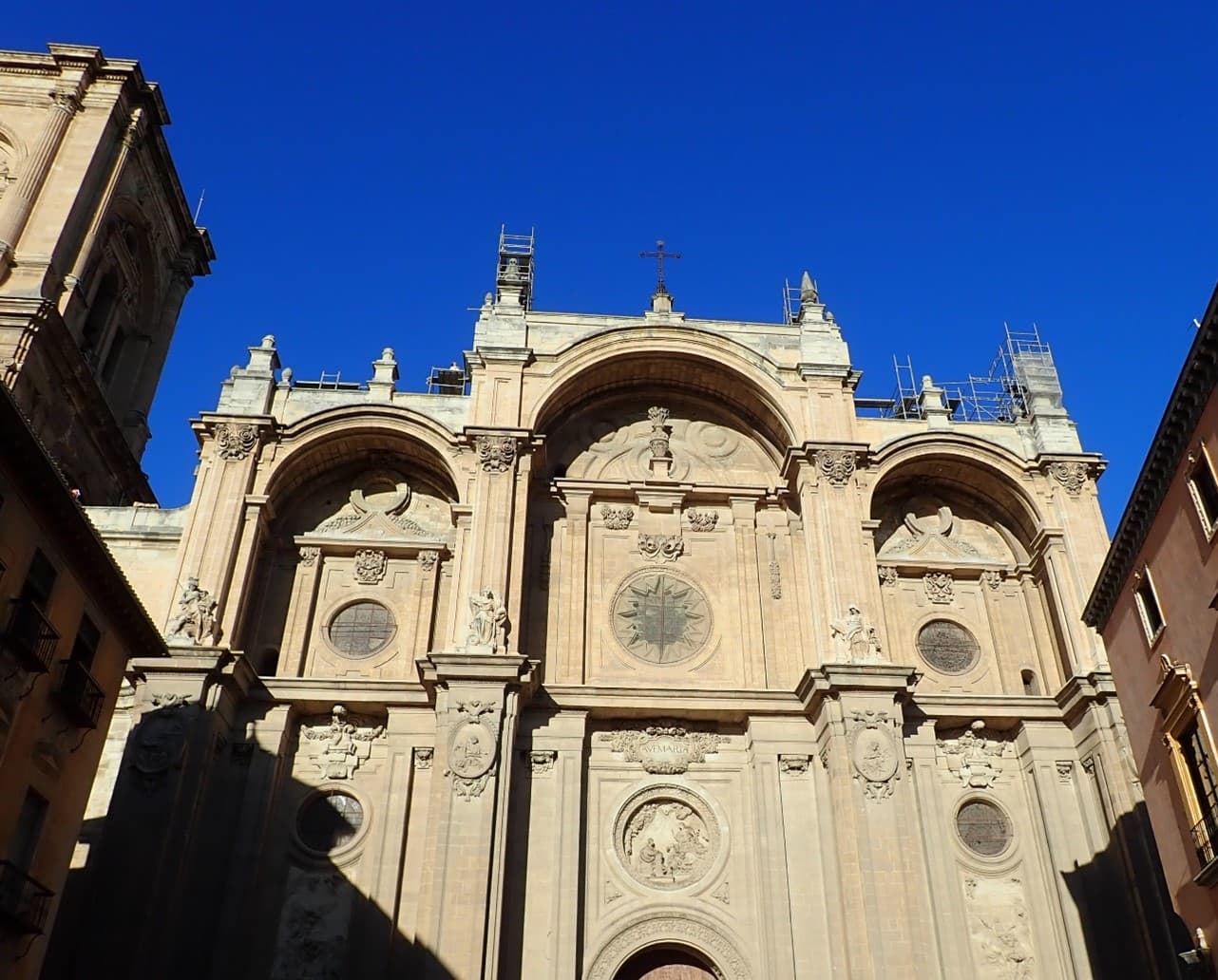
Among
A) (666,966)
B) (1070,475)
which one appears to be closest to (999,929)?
(666,966)

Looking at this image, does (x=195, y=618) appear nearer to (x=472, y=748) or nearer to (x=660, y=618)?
(x=472, y=748)

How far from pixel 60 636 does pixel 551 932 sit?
1064 cm

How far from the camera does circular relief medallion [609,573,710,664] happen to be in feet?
81.6

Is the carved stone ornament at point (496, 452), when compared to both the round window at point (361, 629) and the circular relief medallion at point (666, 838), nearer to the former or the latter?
the round window at point (361, 629)

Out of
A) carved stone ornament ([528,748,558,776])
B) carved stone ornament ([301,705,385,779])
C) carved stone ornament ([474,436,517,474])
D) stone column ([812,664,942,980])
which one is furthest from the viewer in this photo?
carved stone ornament ([474,436,517,474])

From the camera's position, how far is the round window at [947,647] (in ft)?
82.8

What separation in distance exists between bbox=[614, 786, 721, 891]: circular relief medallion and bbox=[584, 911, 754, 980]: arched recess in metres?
0.73

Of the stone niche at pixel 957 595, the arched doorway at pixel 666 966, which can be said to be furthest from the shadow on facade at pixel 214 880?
the stone niche at pixel 957 595

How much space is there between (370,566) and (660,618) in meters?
7.13

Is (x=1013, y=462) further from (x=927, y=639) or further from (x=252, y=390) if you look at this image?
(x=252, y=390)

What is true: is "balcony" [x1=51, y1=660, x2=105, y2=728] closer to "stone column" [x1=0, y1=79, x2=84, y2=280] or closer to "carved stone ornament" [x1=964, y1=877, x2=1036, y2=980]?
"stone column" [x1=0, y1=79, x2=84, y2=280]

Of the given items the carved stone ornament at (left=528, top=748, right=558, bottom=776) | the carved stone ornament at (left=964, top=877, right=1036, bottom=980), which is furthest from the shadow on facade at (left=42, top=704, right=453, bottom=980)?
the carved stone ornament at (left=964, top=877, right=1036, bottom=980)

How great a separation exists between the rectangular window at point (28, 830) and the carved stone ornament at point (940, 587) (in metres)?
19.6

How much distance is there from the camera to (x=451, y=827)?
20031mm
